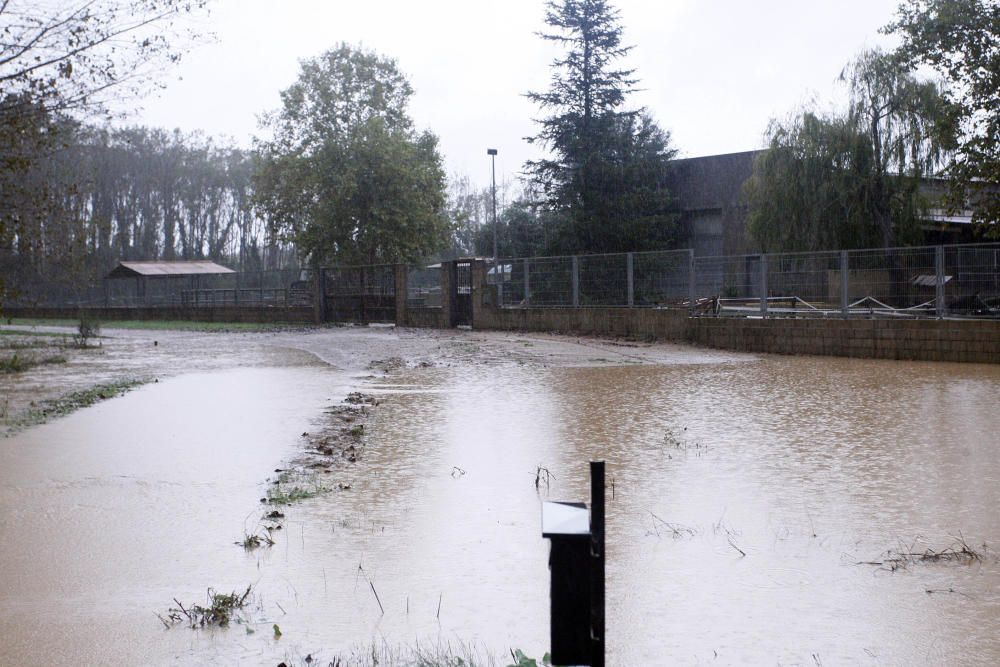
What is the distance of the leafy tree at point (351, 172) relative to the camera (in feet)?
164

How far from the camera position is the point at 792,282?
22875 mm

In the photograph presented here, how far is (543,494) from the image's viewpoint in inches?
294

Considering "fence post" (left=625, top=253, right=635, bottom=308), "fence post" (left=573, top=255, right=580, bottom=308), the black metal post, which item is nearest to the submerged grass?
the black metal post

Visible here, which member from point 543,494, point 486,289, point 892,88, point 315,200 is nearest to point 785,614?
point 543,494

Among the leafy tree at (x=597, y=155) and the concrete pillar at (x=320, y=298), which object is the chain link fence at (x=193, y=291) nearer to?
the concrete pillar at (x=320, y=298)

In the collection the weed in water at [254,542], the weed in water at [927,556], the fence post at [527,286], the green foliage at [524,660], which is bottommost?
the weed in water at [927,556]

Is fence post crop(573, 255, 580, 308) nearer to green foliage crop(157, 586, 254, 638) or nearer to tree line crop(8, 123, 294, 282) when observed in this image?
green foliage crop(157, 586, 254, 638)

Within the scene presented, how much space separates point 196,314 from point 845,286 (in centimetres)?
3467

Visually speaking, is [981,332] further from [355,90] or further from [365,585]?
[355,90]

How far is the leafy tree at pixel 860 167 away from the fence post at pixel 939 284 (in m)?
15.5

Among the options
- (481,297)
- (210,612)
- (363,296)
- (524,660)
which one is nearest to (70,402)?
(210,612)

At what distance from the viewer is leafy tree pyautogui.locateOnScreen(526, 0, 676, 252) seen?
47781mm

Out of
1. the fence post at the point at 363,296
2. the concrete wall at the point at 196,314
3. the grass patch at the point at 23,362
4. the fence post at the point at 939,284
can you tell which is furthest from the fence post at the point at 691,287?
the concrete wall at the point at 196,314

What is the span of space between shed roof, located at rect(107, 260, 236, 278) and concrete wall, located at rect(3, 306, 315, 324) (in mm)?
2620
